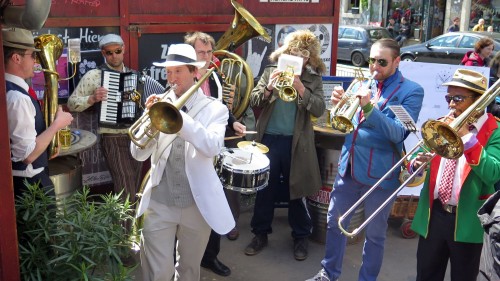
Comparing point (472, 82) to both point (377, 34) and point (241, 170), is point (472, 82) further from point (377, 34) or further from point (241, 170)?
point (377, 34)

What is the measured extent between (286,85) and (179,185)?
56.6 inches

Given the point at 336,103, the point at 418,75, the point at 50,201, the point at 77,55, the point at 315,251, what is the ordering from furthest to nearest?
the point at 418,75 → the point at 315,251 → the point at 77,55 → the point at 336,103 → the point at 50,201

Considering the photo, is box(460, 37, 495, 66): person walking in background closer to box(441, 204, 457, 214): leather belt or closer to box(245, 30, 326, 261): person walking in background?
box(245, 30, 326, 261): person walking in background

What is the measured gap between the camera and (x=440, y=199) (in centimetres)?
348

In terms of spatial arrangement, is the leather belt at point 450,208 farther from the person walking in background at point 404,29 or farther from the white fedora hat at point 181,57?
the person walking in background at point 404,29

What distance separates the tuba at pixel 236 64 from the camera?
4992mm

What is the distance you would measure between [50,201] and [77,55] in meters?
2.05

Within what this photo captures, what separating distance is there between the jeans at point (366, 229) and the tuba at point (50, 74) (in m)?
2.05

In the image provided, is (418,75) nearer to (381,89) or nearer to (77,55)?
(381,89)

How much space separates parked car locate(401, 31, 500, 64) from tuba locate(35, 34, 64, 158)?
14.2 meters

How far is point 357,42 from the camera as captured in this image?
19.2 m

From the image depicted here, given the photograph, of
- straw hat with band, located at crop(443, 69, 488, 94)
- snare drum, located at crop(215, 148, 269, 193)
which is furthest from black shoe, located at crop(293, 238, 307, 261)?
straw hat with band, located at crop(443, 69, 488, 94)

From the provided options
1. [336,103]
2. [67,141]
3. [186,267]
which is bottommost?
[186,267]

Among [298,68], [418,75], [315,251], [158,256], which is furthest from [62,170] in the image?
[418,75]
